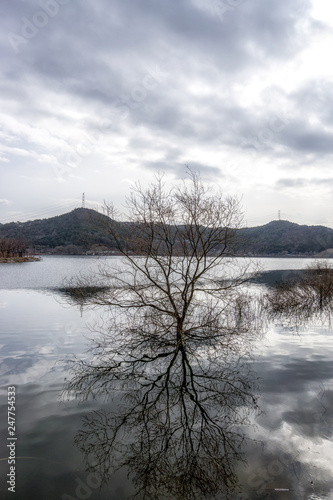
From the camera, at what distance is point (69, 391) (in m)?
9.44

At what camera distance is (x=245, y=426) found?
764 centimetres

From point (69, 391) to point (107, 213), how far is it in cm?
820

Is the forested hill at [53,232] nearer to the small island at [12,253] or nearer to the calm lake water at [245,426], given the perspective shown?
the small island at [12,253]

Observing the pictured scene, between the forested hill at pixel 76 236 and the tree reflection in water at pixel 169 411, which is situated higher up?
the forested hill at pixel 76 236

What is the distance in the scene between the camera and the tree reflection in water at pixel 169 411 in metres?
5.96

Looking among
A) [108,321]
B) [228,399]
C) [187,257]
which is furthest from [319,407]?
[108,321]

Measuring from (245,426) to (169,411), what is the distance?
1.76m

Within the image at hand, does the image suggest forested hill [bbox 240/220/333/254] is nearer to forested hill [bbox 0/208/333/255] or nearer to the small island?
forested hill [bbox 0/208/333/255]

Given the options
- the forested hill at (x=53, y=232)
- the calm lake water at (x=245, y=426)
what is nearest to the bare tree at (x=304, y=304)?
the calm lake water at (x=245, y=426)

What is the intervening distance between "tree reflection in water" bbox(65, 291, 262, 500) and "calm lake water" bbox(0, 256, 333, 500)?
0.28 metres

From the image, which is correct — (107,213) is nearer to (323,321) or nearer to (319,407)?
(319,407)

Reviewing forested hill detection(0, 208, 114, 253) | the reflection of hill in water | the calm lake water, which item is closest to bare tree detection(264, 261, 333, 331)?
the calm lake water

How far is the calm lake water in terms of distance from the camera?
5535 mm

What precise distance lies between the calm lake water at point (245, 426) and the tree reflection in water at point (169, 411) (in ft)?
0.92
